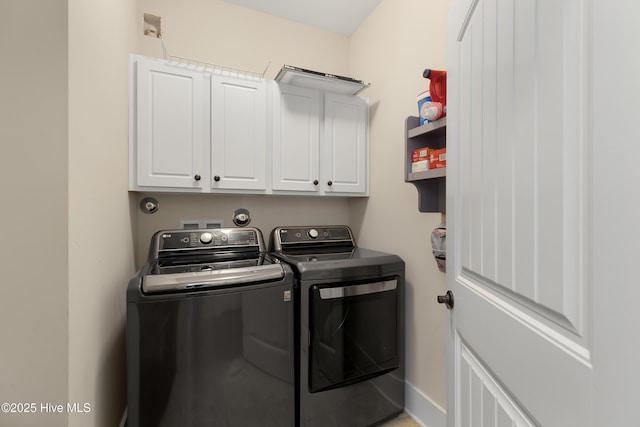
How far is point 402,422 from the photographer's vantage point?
1.64 m

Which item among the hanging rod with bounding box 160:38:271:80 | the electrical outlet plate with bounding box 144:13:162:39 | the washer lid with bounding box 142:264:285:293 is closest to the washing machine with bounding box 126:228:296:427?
the washer lid with bounding box 142:264:285:293

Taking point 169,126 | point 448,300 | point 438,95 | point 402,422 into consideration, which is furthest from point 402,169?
point 402,422

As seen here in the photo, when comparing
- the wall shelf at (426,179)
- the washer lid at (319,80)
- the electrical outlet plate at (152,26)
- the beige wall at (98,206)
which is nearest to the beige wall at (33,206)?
the beige wall at (98,206)

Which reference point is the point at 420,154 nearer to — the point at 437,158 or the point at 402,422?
the point at 437,158

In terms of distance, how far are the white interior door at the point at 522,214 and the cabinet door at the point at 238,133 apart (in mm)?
1277

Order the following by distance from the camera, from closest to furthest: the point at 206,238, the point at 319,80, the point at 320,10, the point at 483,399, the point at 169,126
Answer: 1. the point at 483,399
2. the point at 169,126
3. the point at 206,238
4. the point at 319,80
5. the point at 320,10

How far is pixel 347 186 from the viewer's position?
2.08m

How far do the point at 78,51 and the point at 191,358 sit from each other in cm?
122

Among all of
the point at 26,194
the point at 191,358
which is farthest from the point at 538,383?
the point at 26,194

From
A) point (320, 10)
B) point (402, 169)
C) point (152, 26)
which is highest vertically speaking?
point (320, 10)

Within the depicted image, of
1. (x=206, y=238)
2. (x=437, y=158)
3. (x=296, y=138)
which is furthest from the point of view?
(x=296, y=138)

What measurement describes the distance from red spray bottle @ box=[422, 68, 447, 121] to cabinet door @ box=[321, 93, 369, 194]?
85cm

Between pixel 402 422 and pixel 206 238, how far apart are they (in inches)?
66.2

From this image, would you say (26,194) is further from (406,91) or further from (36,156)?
(406,91)
